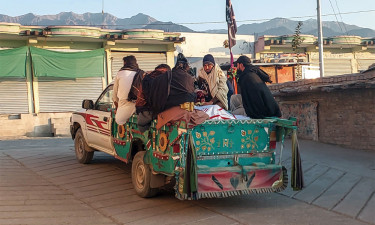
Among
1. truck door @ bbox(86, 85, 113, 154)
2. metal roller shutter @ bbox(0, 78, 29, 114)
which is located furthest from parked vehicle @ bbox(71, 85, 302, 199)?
metal roller shutter @ bbox(0, 78, 29, 114)

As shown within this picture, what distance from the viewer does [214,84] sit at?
722 centimetres

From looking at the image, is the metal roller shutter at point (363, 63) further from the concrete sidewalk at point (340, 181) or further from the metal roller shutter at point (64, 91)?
the concrete sidewalk at point (340, 181)

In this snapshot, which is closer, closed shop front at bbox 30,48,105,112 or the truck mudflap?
the truck mudflap

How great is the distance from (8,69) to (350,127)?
1432cm

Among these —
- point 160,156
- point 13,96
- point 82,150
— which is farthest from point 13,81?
point 160,156

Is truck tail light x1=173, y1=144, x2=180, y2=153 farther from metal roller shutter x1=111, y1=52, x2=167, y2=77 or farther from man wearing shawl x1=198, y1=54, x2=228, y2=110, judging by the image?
metal roller shutter x1=111, y1=52, x2=167, y2=77

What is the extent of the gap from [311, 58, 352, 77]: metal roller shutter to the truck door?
69.8ft

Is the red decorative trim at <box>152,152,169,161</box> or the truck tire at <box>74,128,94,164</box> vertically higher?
the red decorative trim at <box>152,152,169,161</box>

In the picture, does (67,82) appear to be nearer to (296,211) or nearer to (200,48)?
(200,48)

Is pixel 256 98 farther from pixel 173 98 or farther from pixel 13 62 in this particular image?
pixel 13 62

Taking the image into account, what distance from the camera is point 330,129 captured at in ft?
38.9

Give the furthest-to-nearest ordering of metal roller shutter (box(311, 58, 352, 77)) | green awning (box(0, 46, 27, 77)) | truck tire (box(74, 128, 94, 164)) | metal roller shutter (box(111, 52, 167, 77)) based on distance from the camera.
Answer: metal roller shutter (box(311, 58, 352, 77)), metal roller shutter (box(111, 52, 167, 77)), green awning (box(0, 46, 27, 77)), truck tire (box(74, 128, 94, 164))

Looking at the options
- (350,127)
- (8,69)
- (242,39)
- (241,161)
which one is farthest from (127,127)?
(242,39)

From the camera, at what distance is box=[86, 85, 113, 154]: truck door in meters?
8.08
